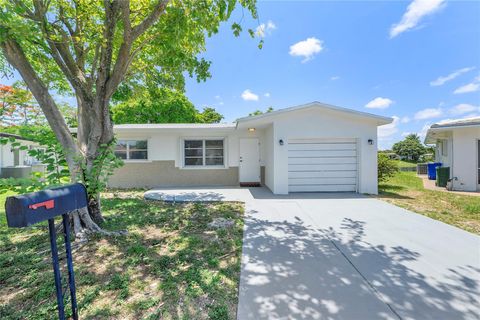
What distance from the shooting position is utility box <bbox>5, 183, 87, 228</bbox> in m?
1.41

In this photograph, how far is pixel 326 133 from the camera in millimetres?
8414

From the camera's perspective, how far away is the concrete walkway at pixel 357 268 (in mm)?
2275

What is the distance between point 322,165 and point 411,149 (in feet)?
125

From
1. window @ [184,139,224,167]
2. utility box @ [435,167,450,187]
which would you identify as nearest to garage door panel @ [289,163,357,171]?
window @ [184,139,224,167]

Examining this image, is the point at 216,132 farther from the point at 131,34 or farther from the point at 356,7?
the point at 356,7

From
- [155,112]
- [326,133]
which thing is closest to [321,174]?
[326,133]

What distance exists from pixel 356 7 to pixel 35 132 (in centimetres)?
1039

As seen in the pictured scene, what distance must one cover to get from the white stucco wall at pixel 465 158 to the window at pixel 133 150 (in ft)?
47.7

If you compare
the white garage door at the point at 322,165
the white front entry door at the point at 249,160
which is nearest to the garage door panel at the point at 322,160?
the white garage door at the point at 322,165

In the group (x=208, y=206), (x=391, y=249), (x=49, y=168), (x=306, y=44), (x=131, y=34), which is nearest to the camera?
(x=49, y=168)

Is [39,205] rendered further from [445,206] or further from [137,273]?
[445,206]

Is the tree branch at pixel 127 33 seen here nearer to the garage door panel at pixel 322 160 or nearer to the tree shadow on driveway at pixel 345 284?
the tree shadow on driveway at pixel 345 284

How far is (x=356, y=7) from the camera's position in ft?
26.3

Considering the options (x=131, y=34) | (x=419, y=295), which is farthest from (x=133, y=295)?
(x=131, y=34)
